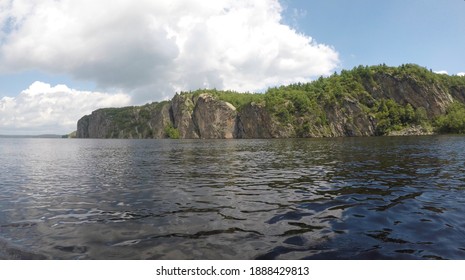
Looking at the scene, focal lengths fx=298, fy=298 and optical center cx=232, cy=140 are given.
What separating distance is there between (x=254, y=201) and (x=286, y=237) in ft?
20.7

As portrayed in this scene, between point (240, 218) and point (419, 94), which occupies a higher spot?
point (419, 94)

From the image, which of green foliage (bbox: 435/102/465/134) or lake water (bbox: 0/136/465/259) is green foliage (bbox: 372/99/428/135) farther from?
lake water (bbox: 0/136/465/259)

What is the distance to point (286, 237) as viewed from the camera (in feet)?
38.4

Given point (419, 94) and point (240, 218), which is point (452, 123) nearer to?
point (419, 94)

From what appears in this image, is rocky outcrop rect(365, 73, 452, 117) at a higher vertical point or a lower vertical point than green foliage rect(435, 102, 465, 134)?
higher

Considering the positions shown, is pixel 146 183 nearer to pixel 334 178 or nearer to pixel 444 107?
A: pixel 334 178
